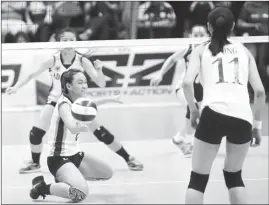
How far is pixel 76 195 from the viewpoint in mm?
2973

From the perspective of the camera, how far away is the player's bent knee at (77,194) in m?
2.96

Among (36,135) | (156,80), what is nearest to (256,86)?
(156,80)

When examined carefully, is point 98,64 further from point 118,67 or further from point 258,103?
point 258,103

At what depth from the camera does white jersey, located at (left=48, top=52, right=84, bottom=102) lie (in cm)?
294

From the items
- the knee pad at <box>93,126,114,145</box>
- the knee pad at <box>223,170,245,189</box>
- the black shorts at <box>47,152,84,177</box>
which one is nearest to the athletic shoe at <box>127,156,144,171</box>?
the knee pad at <box>93,126,114,145</box>

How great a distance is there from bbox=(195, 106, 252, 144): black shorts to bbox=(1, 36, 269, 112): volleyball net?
1.12ft

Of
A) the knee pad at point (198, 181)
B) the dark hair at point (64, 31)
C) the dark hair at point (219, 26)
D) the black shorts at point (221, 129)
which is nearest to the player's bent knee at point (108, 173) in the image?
the knee pad at point (198, 181)

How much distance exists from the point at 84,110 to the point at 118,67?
0.28m

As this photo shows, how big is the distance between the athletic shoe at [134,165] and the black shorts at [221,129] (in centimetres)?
46

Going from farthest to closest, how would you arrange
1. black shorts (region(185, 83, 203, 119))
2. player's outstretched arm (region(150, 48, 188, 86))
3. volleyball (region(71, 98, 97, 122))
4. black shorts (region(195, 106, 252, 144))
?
player's outstretched arm (region(150, 48, 188, 86)) → volleyball (region(71, 98, 97, 122)) → black shorts (region(185, 83, 203, 119)) → black shorts (region(195, 106, 252, 144))

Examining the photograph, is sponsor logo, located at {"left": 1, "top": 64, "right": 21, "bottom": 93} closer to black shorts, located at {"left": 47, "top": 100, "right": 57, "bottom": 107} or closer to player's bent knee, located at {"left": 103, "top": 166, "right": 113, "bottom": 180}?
black shorts, located at {"left": 47, "top": 100, "right": 57, "bottom": 107}

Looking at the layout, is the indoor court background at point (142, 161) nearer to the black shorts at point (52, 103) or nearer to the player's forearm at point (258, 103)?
the black shorts at point (52, 103)

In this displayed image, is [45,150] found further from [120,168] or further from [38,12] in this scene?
[38,12]

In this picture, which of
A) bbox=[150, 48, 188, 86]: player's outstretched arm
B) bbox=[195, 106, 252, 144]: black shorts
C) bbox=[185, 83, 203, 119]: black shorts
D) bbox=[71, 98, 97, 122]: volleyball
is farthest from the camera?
bbox=[150, 48, 188, 86]: player's outstretched arm
